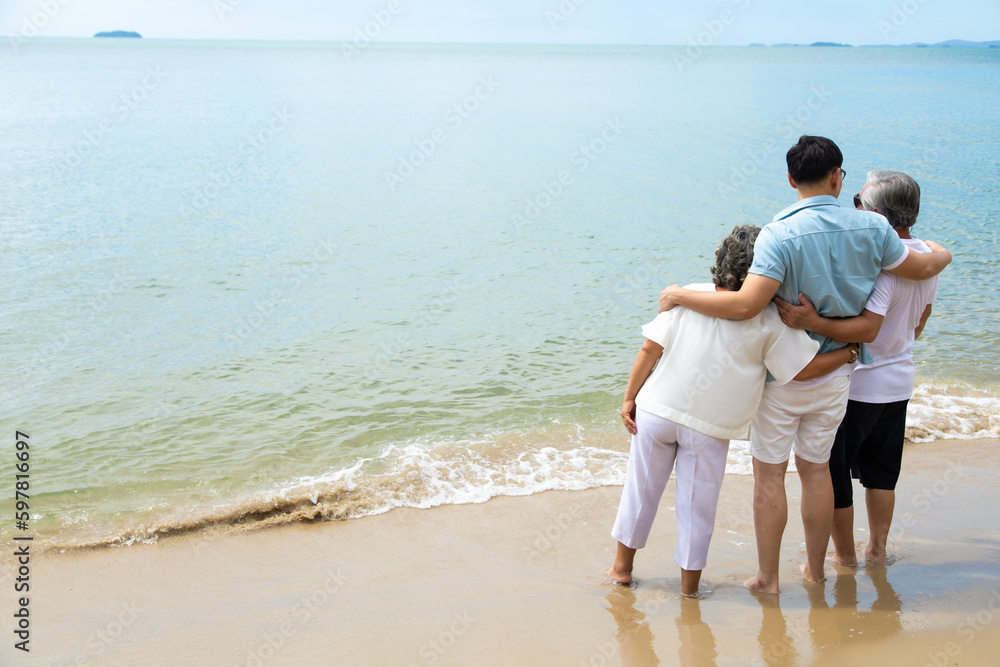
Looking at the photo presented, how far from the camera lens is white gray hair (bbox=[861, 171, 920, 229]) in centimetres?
324

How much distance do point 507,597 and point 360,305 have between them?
625 centimetres

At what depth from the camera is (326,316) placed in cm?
A: 891

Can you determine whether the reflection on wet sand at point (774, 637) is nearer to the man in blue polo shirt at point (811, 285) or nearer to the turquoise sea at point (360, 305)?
the man in blue polo shirt at point (811, 285)

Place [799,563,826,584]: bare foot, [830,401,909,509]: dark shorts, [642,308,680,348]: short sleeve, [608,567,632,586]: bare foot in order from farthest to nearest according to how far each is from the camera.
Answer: [608,567,632,586]: bare foot < [799,563,826,584]: bare foot < [830,401,909,509]: dark shorts < [642,308,680,348]: short sleeve

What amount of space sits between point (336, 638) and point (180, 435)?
3.36m

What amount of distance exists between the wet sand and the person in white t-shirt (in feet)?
1.51

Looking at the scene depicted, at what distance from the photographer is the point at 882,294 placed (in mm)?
3154

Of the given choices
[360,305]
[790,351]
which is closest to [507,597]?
[790,351]

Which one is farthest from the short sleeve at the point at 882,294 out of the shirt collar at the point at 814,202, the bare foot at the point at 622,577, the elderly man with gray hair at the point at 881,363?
the bare foot at the point at 622,577

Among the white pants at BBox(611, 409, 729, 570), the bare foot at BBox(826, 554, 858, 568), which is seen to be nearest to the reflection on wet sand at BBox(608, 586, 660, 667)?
the white pants at BBox(611, 409, 729, 570)

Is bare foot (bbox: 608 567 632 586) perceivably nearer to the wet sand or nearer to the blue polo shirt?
the wet sand

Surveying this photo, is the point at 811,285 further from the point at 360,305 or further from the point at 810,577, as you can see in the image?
the point at 360,305

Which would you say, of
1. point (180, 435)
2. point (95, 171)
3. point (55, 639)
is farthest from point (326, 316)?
point (95, 171)

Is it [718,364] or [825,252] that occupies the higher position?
[825,252]
